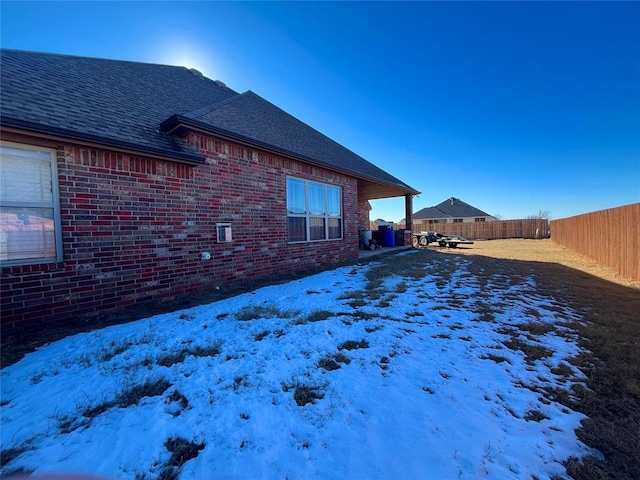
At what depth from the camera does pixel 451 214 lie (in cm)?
4009

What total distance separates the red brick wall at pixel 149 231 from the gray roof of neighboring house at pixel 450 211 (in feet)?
126

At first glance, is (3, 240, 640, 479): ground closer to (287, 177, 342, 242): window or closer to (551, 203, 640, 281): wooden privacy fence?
(551, 203, 640, 281): wooden privacy fence

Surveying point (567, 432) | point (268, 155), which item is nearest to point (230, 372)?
point (567, 432)

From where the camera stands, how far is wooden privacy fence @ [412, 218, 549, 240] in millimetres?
26828

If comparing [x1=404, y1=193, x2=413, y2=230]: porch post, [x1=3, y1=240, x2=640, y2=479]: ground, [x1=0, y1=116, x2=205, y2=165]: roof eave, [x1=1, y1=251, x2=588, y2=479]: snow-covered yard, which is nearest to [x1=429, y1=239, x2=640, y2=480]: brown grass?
[x1=3, y1=240, x2=640, y2=479]: ground

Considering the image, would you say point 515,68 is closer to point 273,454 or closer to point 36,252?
point 273,454

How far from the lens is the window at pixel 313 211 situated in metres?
7.62

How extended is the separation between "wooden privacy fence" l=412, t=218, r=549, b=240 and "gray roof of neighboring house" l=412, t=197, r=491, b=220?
39.1ft

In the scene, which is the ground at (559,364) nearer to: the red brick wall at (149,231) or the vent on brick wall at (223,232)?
the red brick wall at (149,231)

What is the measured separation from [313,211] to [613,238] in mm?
9280

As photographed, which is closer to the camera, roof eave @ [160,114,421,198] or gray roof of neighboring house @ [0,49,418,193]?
gray roof of neighboring house @ [0,49,418,193]

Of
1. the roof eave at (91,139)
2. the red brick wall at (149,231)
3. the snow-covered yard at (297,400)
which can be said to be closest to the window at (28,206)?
the red brick wall at (149,231)

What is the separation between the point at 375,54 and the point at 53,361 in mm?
11250

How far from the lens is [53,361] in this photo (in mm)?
2646
